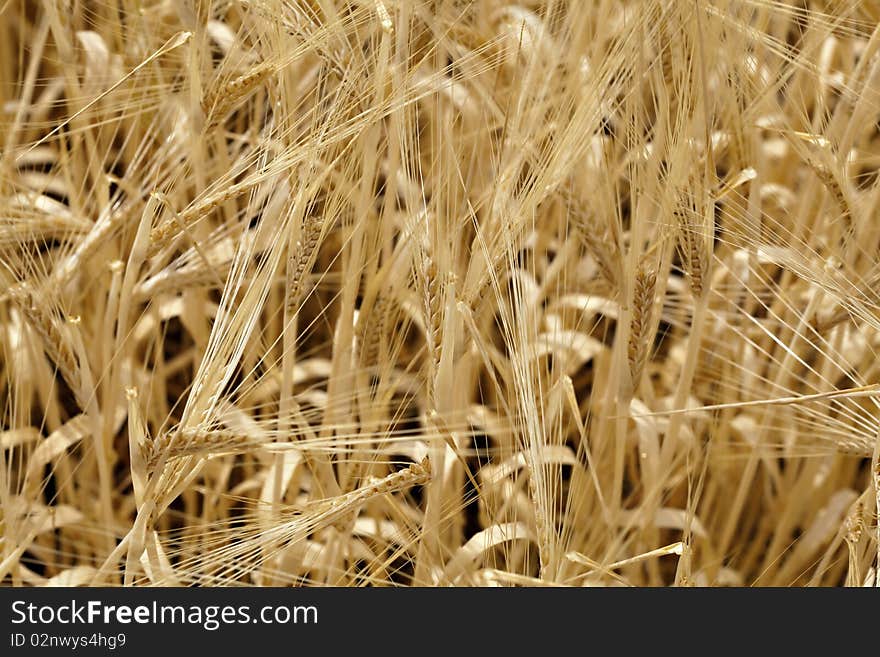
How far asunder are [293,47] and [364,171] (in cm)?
12

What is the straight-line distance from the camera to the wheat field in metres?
0.66

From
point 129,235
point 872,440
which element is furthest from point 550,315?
point 129,235

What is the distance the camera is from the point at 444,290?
0.64m

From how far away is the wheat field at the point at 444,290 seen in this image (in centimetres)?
66

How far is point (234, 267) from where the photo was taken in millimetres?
667

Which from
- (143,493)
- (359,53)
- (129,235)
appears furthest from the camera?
(129,235)

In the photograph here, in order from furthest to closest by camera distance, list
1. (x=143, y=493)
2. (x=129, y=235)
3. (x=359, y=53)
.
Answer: (x=129, y=235)
(x=359, y=53)
(x=143, y=493)

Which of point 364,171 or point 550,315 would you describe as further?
point 550,315

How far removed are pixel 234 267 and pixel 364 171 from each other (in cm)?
14

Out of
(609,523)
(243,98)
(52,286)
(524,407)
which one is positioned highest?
(243,98)

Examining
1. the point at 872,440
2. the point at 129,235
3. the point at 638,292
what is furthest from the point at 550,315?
the point at 129,235

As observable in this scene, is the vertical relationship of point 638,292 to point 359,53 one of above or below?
below

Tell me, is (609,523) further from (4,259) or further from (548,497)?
(4,259)

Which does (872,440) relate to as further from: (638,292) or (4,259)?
(4,259)
